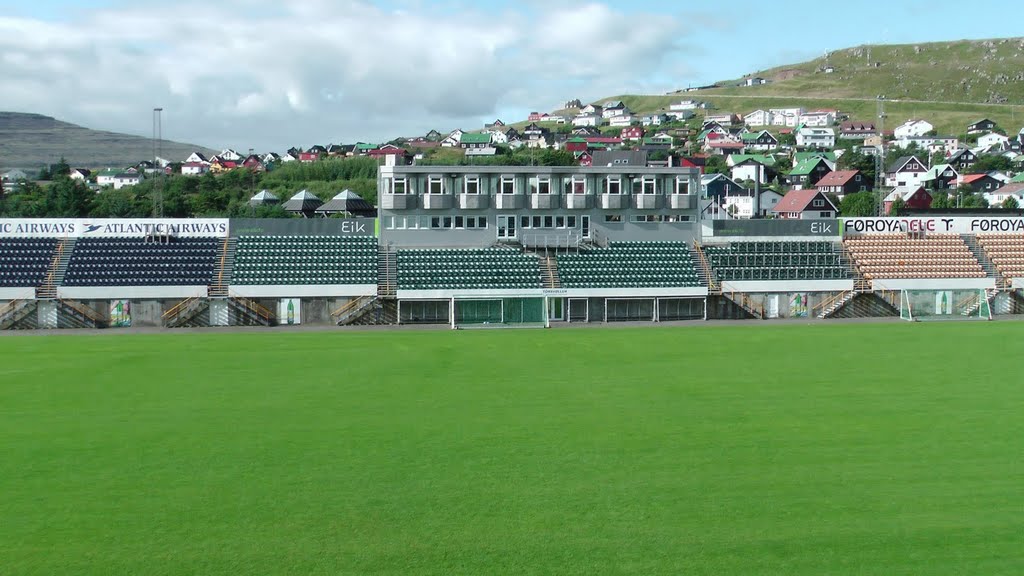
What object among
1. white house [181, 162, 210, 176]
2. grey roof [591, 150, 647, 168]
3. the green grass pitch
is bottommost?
the green grass pitch

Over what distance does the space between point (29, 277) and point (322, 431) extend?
103ft

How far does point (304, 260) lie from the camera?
4959 centimetres

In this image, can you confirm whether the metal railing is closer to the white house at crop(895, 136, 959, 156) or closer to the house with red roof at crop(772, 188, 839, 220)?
the house with red roof at crop(772, 188, 839, 220)

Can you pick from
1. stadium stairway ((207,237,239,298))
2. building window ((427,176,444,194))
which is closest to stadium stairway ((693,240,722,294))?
building window ((427,176,444,194))

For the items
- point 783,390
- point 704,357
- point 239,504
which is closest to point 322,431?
point 239,504

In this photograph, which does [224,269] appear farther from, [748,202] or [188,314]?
[748,202]

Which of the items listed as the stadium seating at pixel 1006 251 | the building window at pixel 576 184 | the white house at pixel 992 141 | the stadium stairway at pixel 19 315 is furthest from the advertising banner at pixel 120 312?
the white house at pixel 992 141

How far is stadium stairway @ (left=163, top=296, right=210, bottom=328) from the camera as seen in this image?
45.8 m

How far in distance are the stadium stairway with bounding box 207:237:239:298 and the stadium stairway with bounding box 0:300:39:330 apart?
28.2 ft

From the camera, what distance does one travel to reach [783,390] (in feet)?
91.6

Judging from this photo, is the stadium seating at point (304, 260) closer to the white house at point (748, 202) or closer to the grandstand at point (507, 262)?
the grandstand at point (507, 262)

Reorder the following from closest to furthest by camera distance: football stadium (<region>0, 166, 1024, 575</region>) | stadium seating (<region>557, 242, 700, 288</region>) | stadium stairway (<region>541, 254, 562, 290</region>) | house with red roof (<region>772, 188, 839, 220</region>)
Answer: football stadium (<region>0, 166, 1024, 575</region>), stadium stairway (<region>541, 254, 562, 290</region>), stadium seating (<region>557, 242, 700, 288</region>), house with red roof (<region>772, 188, 839, 220</region>)

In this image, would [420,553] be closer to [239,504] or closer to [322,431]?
[239,504]

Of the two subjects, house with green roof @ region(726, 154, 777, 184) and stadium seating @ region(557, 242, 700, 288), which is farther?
house with green roof @ region(726, 154, 777, 184)
